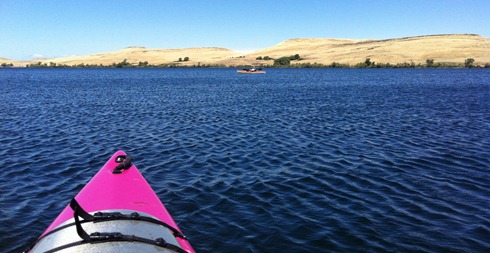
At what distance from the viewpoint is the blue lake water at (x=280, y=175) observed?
28.4 feet

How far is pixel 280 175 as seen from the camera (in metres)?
12.8

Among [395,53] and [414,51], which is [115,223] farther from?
[414,51]

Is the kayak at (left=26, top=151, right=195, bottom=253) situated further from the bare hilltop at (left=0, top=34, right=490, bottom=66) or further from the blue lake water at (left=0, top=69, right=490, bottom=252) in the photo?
the bare hilltop at (left=0, top=34, right=490, bottom=66)

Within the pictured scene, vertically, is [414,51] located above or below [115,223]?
above

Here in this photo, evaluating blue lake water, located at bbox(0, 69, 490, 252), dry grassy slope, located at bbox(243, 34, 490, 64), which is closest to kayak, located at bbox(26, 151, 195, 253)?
blue lake water, located at bbox(0, 69, 490, 252)

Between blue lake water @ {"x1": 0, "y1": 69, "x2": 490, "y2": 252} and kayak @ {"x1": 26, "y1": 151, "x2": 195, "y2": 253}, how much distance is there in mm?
2084

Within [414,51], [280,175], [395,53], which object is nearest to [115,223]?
[280,175]

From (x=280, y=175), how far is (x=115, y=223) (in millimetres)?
7836

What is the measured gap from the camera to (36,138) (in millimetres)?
18609

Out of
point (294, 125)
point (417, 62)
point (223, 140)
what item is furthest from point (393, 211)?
point (417, 62)

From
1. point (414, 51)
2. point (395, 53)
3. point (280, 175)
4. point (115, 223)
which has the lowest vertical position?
point (280, 175)

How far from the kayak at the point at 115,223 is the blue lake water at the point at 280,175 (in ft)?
6.84

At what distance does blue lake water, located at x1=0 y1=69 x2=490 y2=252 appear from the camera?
28.4ft

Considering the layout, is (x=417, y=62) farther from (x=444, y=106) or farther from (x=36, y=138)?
(x=36, y=138)
